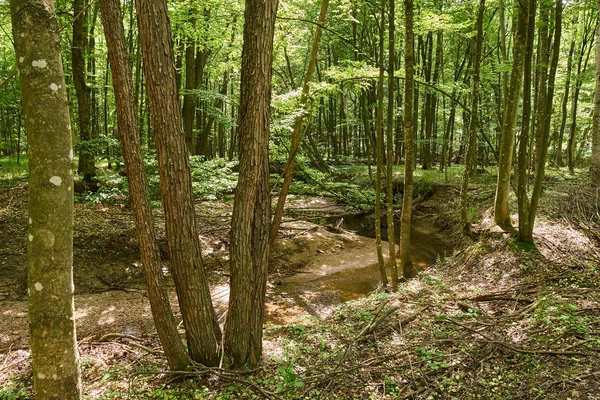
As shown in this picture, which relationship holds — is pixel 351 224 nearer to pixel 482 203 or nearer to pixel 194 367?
pixel 482 203

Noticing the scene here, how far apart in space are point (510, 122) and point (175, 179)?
21.2 ft

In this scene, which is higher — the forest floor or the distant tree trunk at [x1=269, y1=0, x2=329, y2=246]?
the distant tree trunk at [x1=269, y1=0, x2=329, y2=246]

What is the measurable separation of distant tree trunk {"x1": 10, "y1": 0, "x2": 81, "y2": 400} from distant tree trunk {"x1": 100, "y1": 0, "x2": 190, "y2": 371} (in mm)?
762

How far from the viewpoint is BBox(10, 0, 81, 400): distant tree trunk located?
7.34ft

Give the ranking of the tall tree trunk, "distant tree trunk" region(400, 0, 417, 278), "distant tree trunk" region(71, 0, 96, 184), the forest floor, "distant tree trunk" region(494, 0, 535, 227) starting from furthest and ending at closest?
"distant tree trunk" region(71, 0, 96, 184)
"distant tree trunk" region(494, 0, 535, 227)
"distant tree trunk" region(400, 0, 417, 278)
the tall tree trunk
the forest floor

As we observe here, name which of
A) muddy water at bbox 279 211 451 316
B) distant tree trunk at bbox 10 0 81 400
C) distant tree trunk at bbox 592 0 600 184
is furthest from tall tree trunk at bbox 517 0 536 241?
distant tree trunk at bbox 10 0 81 400

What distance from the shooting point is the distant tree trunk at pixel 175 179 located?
326 cm

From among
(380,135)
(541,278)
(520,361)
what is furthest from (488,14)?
(520,361)

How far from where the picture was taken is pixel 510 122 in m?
7.14

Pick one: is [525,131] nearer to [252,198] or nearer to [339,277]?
[252,198]

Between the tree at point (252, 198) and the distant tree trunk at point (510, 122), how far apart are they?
5.10 metres

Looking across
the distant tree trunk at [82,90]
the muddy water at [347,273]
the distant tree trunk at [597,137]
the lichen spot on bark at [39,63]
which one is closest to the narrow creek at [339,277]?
the muddy water at [347,273]

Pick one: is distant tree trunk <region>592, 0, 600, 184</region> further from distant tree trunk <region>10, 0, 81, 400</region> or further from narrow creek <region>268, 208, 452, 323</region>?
distant tree trunk <region>10, 0, 81, 400</region>

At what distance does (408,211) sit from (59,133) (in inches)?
233
